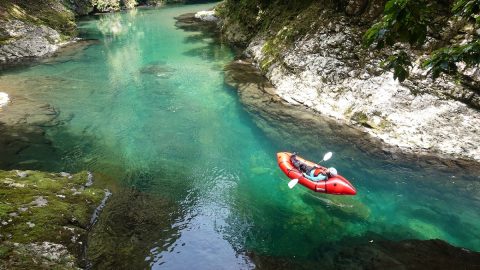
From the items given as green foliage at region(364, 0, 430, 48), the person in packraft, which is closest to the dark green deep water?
the person in packraft

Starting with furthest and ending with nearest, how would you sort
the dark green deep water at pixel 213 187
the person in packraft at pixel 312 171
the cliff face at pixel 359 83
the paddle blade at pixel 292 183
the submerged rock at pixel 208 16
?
the submerged rock at pixel 208 16 → the cliff face at pixel 359 83 → the person in packraft at pixel 312 171 → the paddle blade at pixel 292 183 → the dark green deep water at pixel 213 187

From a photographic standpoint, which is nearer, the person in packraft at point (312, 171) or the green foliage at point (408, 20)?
the green foliage at point (408, 20)

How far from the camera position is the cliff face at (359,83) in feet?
43.7

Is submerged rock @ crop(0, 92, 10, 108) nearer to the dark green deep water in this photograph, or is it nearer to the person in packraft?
the dark green deep water

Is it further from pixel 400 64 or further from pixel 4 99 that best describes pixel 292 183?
pixel 4 99

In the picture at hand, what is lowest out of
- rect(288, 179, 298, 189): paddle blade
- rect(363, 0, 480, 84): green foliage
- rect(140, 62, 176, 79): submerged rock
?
rect(140, 62, 176, 79): submerged rock

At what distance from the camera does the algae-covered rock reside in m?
7.80

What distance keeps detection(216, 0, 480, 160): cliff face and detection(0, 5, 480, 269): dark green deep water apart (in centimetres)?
168

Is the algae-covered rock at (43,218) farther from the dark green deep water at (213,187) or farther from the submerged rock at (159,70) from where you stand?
the submerged rock at (159,70)

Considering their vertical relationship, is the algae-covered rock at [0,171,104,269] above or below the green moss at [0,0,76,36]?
below

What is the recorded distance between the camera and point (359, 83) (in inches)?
623

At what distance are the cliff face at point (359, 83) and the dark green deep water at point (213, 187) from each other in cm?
168

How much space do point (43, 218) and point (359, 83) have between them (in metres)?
13.2

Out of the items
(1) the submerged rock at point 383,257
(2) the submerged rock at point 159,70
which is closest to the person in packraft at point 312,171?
(1) the submerged rock at point 383,257
